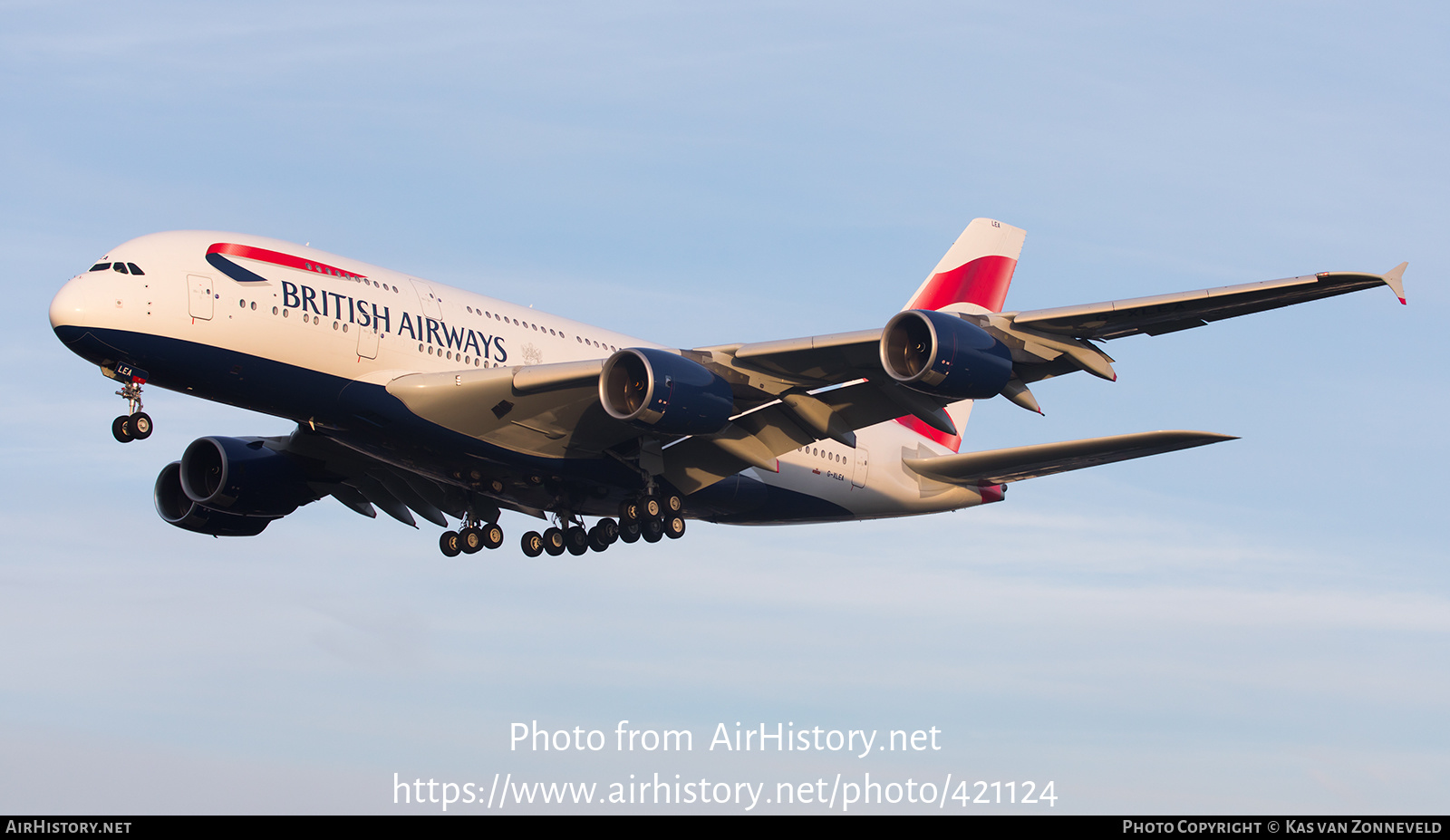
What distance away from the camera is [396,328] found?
101 feet

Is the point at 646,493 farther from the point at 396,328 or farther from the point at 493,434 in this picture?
the point at 396,328

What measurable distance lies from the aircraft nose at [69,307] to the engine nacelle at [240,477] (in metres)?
8.40

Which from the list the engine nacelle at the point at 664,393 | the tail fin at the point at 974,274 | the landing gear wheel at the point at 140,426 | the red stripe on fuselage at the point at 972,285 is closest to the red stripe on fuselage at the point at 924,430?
the tail fin at the point at 974,274

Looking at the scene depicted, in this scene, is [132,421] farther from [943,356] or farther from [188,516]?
[943,356]

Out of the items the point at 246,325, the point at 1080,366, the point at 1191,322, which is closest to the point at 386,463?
the point at 246,325

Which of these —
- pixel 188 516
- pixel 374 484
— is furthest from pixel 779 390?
pixel 188 516

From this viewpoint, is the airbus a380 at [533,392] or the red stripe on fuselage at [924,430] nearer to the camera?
the airbus a380 at [533,392]

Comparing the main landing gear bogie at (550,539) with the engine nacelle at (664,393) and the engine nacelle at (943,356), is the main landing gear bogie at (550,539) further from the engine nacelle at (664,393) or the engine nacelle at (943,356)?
the engine nacelle at (943,356)

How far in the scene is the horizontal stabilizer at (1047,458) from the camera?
30.9m

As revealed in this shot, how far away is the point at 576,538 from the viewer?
35.9m

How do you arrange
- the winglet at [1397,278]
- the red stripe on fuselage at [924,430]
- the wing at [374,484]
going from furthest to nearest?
the red stripe on fuselage at [924,430], the wing at [374,484], the winglet at [1397,278]

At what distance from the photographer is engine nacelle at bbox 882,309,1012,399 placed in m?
27.8

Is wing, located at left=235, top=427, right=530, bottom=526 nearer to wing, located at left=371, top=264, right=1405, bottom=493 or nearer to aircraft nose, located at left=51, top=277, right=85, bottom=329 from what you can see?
wing, located at left=371, top=264, right=1405, bottom=493

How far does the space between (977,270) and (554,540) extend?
49.1 feet
